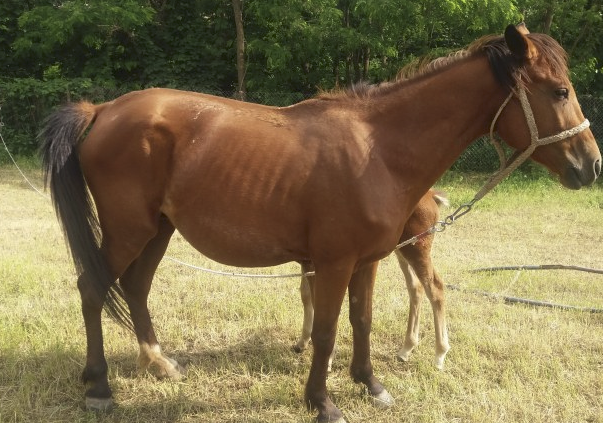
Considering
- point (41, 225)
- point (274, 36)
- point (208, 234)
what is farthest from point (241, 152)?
point (274, 36)

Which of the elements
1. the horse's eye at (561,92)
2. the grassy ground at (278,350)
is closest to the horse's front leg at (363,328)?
the grassy ground at (278,350)

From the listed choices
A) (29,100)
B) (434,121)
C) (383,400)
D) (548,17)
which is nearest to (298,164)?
(434,121)

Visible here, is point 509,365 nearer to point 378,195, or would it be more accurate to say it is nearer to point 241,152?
point 378,195

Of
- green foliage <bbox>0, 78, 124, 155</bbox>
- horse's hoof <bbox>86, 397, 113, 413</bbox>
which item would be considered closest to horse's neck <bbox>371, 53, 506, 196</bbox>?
horse's hoof <bbox>86, 397, 113, 413</bbox>

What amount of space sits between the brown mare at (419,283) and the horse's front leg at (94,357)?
1.40 meters

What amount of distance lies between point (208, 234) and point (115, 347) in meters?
1.58

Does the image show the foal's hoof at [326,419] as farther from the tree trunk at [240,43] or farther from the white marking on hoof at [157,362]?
the tree trunk at [240,43]

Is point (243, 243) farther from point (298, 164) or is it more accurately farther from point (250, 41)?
point (250, 41)

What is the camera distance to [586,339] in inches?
172

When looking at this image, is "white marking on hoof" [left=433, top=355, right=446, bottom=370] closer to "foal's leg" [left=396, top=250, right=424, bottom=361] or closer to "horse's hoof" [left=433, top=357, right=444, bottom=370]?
"horse's hoof" [left=433, top=357, right=444, bottom=370]

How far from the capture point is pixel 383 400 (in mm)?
3561

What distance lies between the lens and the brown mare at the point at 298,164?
9.75ft

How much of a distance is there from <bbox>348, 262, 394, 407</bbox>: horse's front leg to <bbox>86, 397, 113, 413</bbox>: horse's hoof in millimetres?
1579

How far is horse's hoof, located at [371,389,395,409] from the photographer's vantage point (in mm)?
3534
